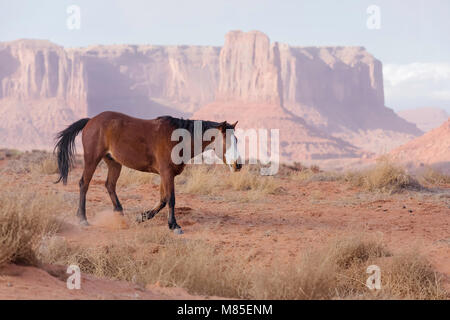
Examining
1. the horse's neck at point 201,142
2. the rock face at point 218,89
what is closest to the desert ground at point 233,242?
the horse's neck at point 201,142

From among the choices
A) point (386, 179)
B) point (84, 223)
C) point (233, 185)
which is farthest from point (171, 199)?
point (386, 179)

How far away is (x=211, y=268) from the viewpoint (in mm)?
5781

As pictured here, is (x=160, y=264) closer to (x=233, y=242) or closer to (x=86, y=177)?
(x=233, y=242)

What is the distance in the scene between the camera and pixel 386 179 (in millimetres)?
15039

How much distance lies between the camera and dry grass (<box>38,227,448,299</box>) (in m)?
5.23

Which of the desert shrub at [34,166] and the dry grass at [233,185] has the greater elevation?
the desert shrub at [34,166]

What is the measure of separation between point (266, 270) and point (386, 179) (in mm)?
10258

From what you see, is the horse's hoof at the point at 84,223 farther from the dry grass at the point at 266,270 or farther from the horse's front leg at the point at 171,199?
the dry grass at the point at 266,270

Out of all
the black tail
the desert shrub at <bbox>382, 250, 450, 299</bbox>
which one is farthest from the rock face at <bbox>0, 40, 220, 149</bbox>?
the desert shrub at <bbox>382, 250, 450, 299</bbox>

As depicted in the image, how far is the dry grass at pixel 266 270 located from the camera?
5.23 meters

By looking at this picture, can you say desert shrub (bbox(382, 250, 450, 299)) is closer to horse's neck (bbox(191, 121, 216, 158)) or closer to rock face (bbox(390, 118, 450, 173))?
horse's neck (bbox(191, 121, 216, 158))

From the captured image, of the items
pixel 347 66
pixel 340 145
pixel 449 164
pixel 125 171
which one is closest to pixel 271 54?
pixel 340 145

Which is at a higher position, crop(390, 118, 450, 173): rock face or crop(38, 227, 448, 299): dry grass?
crop(38, 227, 448, 299): dry grass
